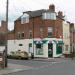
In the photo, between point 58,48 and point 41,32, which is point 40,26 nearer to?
point 41,32

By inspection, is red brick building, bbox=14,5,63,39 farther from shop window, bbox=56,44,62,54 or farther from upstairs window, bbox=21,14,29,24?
shop window, bbox=56,44,62,54

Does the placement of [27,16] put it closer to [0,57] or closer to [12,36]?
[12,36]

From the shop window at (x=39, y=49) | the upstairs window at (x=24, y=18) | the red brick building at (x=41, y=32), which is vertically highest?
the upstairs window at (x=24, y=18)

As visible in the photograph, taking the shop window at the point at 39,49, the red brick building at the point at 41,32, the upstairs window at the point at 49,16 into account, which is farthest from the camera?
the upstairs window at the point at 49,16

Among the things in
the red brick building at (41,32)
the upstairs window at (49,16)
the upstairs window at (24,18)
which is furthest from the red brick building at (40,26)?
the upstairs window at (24,18)

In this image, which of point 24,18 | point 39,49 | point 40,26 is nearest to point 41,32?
point 40,26

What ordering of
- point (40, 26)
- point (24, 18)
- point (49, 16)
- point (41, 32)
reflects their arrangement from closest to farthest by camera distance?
1. point (49, 16)
2. point (41, 32)
3. point (40, 26)
4. point (24, 18)

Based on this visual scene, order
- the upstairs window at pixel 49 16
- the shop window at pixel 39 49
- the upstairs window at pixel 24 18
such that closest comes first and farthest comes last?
1. the shop window at pixel 39 49
2. the upstairs window at pixel 49 16
3. the upstairs window at pixel 24 18

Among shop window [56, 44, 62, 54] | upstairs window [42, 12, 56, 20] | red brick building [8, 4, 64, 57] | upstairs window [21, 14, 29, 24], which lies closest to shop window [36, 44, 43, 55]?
red brick building [8, 4, 64, 57]

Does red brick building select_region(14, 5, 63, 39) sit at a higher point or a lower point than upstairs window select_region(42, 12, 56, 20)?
lower

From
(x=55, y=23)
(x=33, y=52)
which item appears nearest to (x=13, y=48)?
(x=33, y=52)

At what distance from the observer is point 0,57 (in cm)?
3419

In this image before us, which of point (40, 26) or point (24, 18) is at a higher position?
point (24, 18)

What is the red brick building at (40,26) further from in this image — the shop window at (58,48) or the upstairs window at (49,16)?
the shop window at (58,48)
